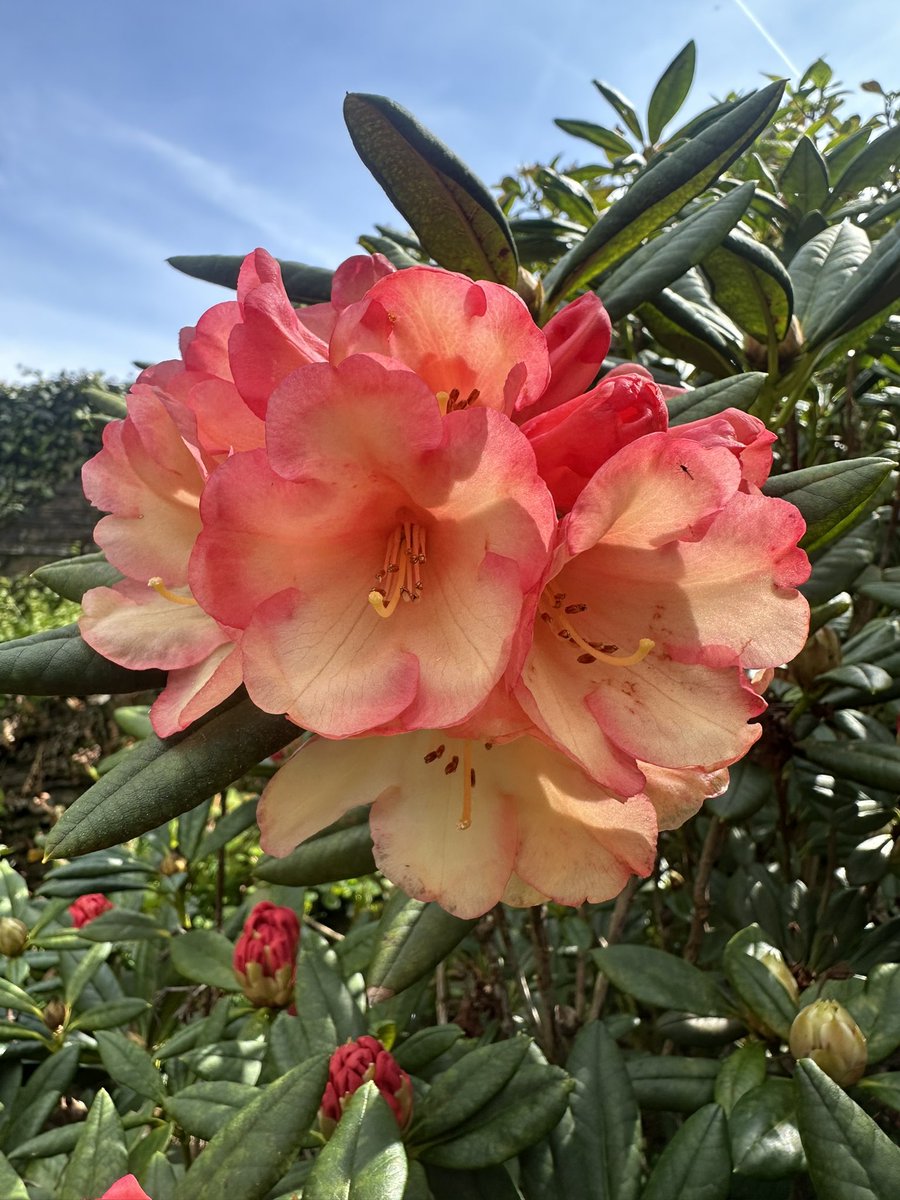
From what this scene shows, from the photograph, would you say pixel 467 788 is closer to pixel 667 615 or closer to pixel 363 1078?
pixel 667 615

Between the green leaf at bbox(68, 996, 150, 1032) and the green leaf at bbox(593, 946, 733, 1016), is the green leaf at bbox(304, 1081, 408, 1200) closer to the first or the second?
the green leaf at bbox(593, 946, 733, 1016)

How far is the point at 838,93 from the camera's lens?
207 centimetres

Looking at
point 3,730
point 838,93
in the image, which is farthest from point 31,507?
point 838,93

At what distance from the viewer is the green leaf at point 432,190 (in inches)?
26.9

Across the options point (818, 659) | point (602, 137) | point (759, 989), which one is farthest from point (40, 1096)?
point (602, 137)

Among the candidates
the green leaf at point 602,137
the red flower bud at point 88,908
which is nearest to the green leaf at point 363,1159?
the red flower bud at point 88,908

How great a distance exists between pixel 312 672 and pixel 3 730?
530 cm

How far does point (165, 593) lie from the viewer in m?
0.62

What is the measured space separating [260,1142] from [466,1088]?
0.25 meters

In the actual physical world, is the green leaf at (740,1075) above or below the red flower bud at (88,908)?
below

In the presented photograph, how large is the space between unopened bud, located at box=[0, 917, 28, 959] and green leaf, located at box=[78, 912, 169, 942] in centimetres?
16

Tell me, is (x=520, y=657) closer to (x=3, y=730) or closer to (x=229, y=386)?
(x=229, y=386)

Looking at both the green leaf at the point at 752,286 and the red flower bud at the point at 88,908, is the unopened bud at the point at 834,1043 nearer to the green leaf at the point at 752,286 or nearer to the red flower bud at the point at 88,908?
the green leaf at the point at 752,286

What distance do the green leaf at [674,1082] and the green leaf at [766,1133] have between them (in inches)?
6.0
